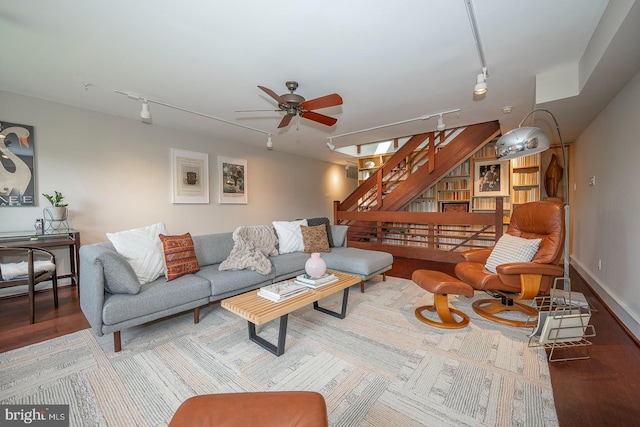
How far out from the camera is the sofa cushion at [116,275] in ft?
6.52

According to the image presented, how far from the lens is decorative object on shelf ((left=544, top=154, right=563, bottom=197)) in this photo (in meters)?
4.61

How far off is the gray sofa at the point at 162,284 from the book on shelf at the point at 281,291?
641mm

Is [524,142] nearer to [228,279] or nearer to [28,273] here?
[228,279]

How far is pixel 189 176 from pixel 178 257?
98.1 inches

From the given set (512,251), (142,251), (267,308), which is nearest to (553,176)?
(512,251)

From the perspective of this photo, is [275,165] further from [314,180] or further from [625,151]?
[625,151]

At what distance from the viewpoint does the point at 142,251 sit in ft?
7.87

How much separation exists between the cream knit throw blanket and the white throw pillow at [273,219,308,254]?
0.16 metres

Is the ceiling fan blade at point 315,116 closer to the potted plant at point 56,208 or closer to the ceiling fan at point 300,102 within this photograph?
the ceiling fan at point 300,102

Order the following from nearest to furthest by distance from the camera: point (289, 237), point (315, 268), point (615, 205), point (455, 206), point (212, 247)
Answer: point (315, 268) → point (615, 205) → point (212, 247) → point (289, 237) → point (455, 206)

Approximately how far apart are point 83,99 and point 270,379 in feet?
12.9

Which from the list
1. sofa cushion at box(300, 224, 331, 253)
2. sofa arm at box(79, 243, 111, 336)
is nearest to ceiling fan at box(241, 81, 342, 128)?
sofa cushion at box(300, 224, 331, 253)

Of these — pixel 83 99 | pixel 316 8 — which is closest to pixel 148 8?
pixel 316 8

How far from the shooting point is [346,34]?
2059 mm
